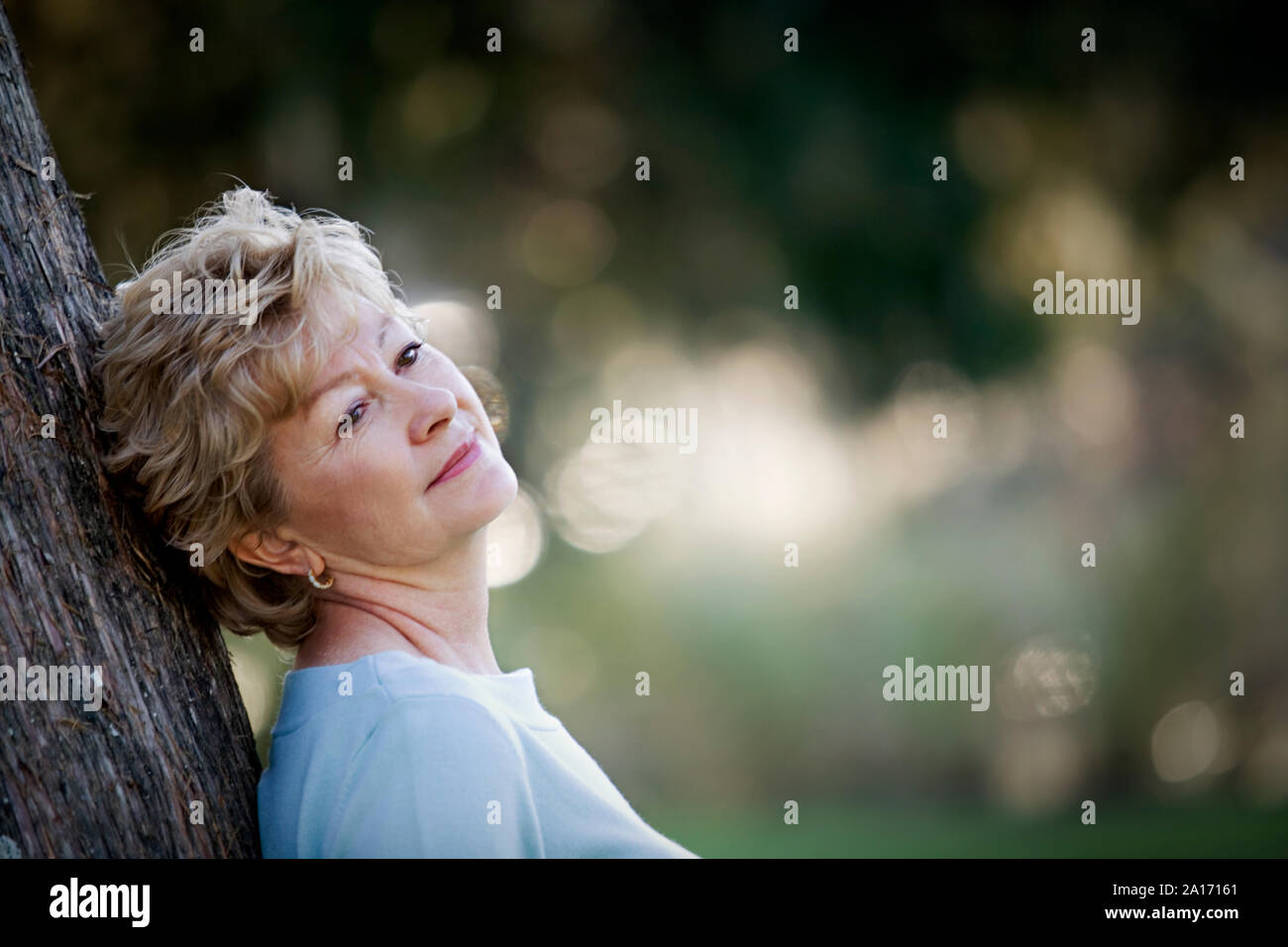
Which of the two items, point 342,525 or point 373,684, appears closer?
point 373,684

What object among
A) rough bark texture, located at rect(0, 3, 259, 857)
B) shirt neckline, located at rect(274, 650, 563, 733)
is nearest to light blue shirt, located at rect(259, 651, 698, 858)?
shirt neckline, located at rect(274, 650, 563, 733)

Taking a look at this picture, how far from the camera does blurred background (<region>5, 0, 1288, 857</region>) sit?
22.4 ft

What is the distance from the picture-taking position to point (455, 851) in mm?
1748

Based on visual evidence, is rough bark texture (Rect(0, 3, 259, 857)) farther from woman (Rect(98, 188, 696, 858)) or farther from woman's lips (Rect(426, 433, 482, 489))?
woman's lips (Rect(426, 433, 482, 489))

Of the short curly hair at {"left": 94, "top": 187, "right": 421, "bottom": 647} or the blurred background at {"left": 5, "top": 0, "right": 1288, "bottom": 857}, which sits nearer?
the short curly hair at {"left": 94, "top": 187, "right": 421, "bottom": 647}

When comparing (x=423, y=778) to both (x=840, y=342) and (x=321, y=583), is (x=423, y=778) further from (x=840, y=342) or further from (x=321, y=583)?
(x=840, y=342)

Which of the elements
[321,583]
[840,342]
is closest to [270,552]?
[321,583]

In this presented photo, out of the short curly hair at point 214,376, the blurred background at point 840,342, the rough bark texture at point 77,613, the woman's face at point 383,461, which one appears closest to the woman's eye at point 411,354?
the woman's face at point 383,461

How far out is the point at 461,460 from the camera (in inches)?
84.7

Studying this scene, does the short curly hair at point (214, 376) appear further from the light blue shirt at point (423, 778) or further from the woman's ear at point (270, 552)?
the light blue shirt at point (423, 778)

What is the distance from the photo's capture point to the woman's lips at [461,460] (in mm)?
2119

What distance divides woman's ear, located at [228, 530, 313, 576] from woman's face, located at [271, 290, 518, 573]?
0.07 ft

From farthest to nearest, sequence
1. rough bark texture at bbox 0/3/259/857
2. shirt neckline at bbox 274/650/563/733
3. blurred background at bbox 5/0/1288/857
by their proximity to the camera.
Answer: blurred background at bbox 5/0/1288/857 < shirt neckline at bbox 274/650/563/733 < rough bark texture at bbox 0/3/259/857

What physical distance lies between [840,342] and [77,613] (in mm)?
7192
